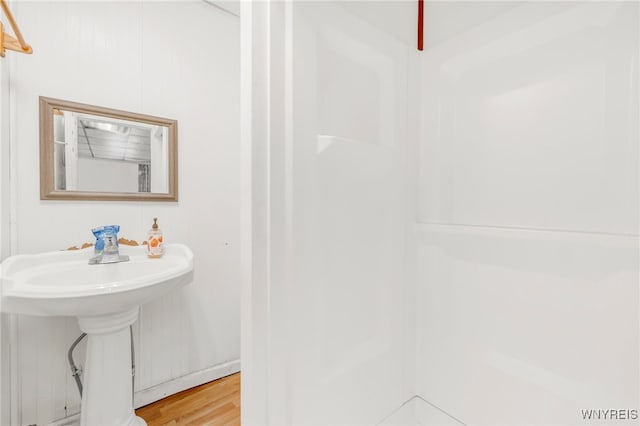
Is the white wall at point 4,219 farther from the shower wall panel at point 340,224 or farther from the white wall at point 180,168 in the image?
the shower wall panel at point 340,224

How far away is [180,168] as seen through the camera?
1603 millimetres

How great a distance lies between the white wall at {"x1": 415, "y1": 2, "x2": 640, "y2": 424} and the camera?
0.56 metres

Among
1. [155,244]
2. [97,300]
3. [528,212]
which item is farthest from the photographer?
[155,244]

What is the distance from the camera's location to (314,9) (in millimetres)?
608

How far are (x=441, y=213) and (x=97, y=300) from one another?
1158 mm

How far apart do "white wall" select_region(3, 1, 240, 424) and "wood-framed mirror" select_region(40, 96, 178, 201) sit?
42 mm

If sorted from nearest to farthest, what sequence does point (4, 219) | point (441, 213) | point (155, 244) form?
1. point (441, 213)
2. point (4, 219)
3. point (155, 244)

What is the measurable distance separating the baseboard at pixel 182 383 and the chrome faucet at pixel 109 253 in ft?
2.39

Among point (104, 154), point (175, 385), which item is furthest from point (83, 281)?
point (175, 385)

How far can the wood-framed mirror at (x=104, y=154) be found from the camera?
1272 millimetres

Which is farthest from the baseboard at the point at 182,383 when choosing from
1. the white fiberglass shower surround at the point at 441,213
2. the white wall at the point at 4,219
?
the white fiberglass shower surround at the point at 441,213

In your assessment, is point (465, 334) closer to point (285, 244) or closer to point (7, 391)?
point (285, 244)

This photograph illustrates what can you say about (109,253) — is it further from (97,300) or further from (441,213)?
(441,213)

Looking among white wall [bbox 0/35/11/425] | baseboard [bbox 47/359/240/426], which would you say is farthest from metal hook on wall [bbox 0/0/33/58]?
baseboard [bbox 47/359/240/426]
